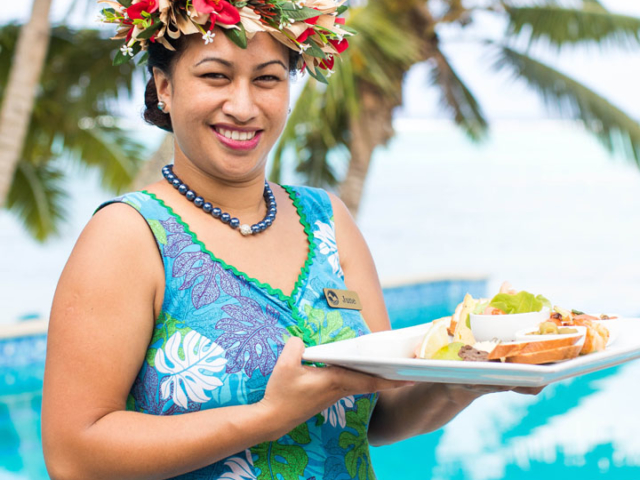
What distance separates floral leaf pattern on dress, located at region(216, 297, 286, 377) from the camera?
1595 millimetres

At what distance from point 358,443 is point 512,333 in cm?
44

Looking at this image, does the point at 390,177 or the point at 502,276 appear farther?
the point at 390,177

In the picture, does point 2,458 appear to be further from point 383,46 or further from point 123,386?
point 383,46

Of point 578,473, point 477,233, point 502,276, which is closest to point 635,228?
point 477,233

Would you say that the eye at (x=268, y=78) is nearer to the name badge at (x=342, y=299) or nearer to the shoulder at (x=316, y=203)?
the shoulder at (x=316, y=203)

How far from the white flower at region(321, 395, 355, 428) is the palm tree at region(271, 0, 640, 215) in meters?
8.07

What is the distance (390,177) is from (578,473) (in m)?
52.0

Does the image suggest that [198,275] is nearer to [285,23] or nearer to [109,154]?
[285,23]

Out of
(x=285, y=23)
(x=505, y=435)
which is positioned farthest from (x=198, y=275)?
(x=505, y=435)

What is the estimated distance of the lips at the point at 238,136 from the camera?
1.69 m

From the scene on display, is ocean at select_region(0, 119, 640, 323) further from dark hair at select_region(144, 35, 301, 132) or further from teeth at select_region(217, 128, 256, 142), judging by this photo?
teeth at select_region(217, 128, 256, 142)

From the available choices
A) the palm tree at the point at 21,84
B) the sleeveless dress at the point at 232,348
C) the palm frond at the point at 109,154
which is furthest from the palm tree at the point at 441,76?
the sleeveless dress at the point at 232,348

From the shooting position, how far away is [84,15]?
786 cm

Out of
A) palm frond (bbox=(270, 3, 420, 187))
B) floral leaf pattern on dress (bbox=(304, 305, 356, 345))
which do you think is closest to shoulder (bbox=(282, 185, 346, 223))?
floral leaf pattern on dress (bbox=(304, 305, 356, 345))
